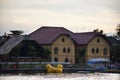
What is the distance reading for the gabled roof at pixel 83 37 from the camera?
78875mm

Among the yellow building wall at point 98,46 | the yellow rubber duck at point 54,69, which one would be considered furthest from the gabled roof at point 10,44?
the yellow building wall at point 98,46

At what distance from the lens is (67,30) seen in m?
83.5

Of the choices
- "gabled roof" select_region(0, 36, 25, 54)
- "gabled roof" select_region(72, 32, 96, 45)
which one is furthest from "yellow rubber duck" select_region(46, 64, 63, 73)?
"gabled roof" select_region(72, 32, 96, 45)

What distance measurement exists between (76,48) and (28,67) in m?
18.2

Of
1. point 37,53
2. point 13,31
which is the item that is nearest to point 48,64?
point 37,53

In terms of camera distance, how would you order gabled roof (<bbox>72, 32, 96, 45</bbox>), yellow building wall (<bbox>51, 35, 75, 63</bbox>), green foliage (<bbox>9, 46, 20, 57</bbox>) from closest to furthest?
green foliage (<bbox>9, 46, 20, 57</bbox>) → yellow building wall (<bbox>51, 35, 75, 63</bbox>) → gabled roof (<bbox>72, 32, 96, 45</bbox>)

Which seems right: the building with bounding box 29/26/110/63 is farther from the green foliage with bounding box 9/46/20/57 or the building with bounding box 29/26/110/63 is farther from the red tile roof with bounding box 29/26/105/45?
the green foliage with bounding box 9/46/20/57

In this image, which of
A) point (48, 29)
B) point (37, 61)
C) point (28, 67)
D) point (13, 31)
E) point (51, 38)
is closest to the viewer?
point (28, 67)

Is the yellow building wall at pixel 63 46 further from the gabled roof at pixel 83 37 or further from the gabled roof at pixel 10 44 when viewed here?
the gabled roof at pixel 10 44

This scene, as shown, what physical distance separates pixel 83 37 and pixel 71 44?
3.12m

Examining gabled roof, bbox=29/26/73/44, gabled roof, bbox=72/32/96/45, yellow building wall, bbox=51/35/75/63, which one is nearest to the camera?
gabled roof, bbox=29/26/73/44

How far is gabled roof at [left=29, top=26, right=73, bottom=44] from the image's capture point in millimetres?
76213

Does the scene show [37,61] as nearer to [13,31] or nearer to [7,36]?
[7,36]

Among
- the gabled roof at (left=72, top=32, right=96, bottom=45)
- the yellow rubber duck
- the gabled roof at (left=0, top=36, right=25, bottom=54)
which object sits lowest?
the yellow rubber duck
